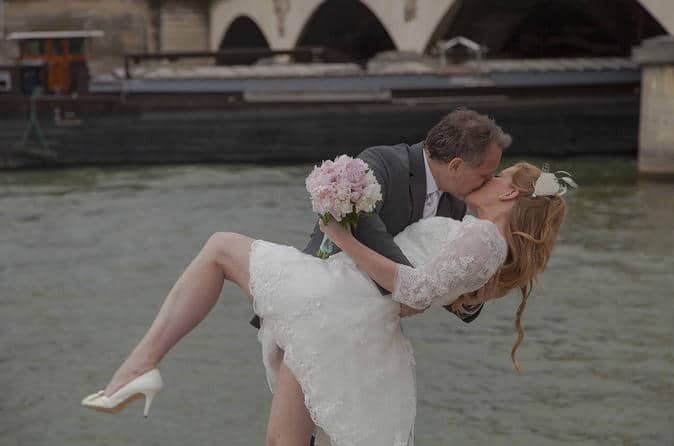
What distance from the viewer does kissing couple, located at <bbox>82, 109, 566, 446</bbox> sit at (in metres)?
3.41

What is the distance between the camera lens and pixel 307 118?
20.7m

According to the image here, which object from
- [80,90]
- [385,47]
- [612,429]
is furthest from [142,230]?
[385,47]

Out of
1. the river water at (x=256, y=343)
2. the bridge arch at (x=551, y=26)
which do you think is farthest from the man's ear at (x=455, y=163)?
the bridge arch at (x=551, y=26)

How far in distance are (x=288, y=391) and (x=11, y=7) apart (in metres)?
32.1

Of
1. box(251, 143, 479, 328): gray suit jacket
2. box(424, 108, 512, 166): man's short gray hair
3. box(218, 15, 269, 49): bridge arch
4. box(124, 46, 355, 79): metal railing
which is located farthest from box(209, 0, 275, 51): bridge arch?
→ box(424, 108, 512, 166): man's short gray hair

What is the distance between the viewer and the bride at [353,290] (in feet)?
11.2

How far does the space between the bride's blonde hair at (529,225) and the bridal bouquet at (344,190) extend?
365mm

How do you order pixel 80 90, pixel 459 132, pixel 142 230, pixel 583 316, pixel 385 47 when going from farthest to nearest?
pixel 385 47 → pixel 80 90 → pixel 142 230 → pixel 583 316 → pixel 459 132

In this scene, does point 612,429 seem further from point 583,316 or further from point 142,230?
point 142,230

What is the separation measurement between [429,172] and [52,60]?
20808 mm

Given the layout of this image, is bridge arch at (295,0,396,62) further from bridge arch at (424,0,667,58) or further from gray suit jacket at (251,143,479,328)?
gray suit jacket at (251,143,479,328)

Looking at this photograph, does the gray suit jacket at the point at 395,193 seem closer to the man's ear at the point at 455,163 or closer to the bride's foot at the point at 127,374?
the man's ear at the point at 455,163

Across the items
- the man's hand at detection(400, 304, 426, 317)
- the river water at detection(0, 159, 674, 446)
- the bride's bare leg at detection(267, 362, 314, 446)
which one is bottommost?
the river water at detection(0, 159, 674, 446)

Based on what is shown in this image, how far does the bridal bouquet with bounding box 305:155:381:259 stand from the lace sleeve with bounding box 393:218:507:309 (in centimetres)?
19
